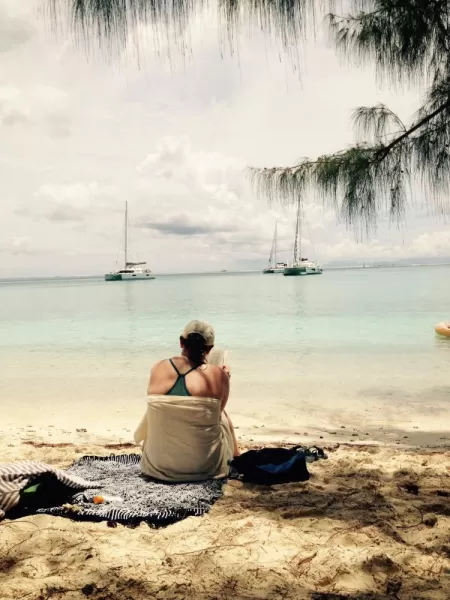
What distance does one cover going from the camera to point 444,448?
180 inches

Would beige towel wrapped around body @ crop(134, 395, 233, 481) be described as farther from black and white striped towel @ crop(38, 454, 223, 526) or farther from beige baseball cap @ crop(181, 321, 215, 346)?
beige baseball cap @ crop(181, 321, 215, 346)

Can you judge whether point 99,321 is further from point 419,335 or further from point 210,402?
point 210,402

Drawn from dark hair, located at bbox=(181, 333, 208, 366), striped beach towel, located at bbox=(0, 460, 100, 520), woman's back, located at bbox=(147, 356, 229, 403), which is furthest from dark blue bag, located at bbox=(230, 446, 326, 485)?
striped beach towel, located at bbox=(0, 460, 100, 520)

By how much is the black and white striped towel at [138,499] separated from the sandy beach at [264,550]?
75mm

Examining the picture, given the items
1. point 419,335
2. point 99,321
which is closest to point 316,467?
point 419,335

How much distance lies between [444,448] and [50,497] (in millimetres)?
3455

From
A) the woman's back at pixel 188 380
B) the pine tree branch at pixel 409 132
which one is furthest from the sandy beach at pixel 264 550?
the pine tree branch at pixel 409 132

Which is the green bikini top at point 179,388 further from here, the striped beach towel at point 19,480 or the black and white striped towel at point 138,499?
the striped beach towel at point 19,480

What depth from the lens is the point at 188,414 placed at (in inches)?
123

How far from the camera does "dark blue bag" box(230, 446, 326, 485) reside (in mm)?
3264

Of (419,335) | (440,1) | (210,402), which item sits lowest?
(419,335)

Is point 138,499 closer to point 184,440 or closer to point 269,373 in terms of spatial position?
point 184,440

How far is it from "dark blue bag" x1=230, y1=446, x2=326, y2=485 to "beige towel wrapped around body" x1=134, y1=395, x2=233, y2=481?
12 centimetres

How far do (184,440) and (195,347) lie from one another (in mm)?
590
